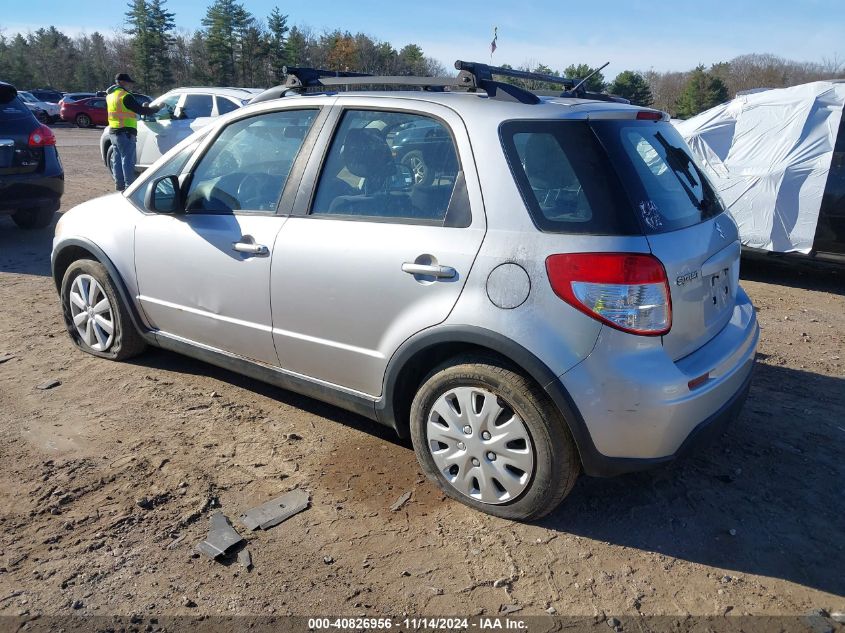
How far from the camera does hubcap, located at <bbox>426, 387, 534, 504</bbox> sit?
2.98 m

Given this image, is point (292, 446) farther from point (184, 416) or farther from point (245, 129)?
point (245, 129)

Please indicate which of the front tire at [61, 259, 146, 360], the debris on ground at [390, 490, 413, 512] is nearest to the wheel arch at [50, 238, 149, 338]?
the front tire at [61, 259, 146, 360]

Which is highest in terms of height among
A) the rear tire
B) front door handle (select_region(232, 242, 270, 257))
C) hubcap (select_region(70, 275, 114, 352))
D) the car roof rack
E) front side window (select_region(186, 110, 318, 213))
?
the car roof rack

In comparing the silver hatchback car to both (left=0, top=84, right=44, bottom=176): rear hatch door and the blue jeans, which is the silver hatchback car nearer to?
(left=0, top=84, right=44, bottom=176): rear hatch door

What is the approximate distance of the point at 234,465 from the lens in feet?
11.7

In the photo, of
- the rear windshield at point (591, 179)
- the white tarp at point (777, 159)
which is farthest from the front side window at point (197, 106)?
the rear windshield at point (591, 179)

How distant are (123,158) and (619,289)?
30.9 feet

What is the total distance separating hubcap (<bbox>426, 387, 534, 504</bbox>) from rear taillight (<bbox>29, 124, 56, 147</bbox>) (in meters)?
7.10

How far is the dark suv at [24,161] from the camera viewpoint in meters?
7.87

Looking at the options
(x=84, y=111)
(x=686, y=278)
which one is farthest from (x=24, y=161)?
(x=84, y=111)

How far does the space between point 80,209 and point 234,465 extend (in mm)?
2334

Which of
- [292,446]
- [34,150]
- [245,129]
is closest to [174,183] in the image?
[245,129]

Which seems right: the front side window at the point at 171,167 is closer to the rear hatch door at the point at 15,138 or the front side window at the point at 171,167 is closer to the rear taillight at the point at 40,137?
the rear hatch door at the point at 15,138

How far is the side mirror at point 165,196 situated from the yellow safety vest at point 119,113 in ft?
22.6
